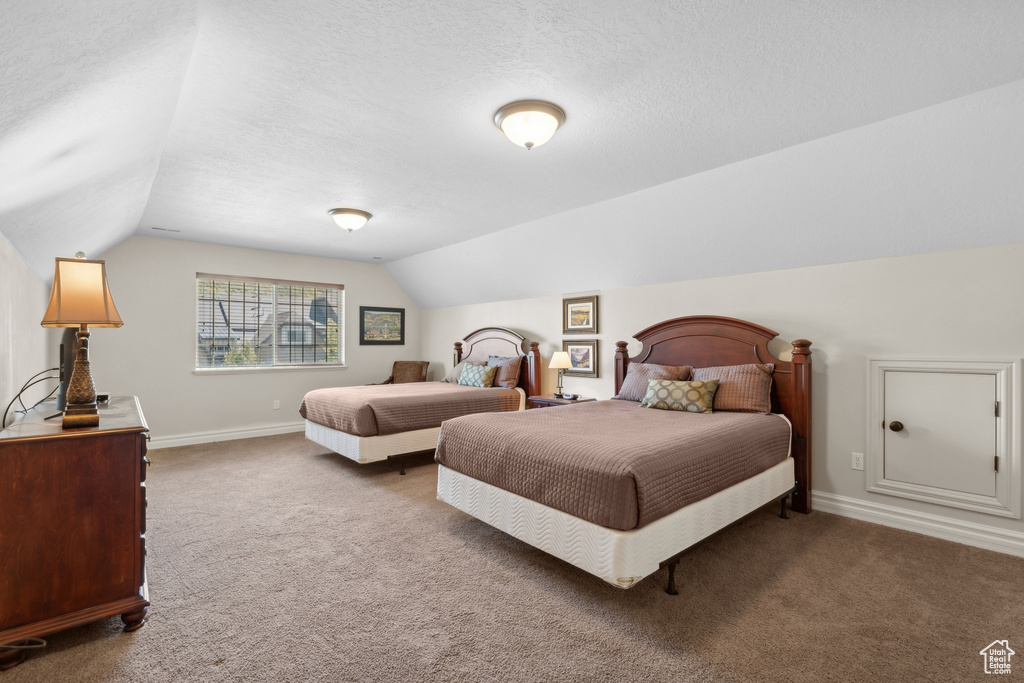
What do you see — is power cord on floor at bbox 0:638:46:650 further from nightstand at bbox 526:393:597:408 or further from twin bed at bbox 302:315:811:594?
nightstand at bbox 526:393:597:408

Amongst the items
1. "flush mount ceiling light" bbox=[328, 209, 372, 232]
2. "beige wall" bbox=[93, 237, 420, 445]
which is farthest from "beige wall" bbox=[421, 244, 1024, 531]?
"beige wall" bbox=[93, 237, 420, 445]

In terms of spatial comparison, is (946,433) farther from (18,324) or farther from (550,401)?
(18,324)

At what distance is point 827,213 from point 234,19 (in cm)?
329

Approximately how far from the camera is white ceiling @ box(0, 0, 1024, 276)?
1.58m

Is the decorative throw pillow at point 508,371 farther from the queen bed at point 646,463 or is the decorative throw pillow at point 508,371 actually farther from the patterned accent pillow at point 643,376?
the queen bed at point 646,463

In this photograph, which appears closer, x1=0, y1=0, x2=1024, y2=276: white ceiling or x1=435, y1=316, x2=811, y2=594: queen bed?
x1=0, y1=0, x2=1024, y2=276: white ceiling

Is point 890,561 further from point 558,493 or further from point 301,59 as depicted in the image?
point 301,59

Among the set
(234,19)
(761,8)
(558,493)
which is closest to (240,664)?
(558,493)

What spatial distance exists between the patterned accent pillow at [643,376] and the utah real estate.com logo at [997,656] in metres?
2.17

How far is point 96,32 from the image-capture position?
1.35 m

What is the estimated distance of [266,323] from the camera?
578cm

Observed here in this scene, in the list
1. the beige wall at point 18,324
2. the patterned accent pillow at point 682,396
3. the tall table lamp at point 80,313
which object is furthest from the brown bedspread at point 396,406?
the tall table lamp at point 80,313

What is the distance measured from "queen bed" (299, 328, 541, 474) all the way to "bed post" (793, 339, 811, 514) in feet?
8.50

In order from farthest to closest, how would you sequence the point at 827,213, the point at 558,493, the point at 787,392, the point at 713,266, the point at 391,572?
the point at 713,266 → the point at 787,392 → the point at 827,213 → the point at 391,572 → the point at 558,493
